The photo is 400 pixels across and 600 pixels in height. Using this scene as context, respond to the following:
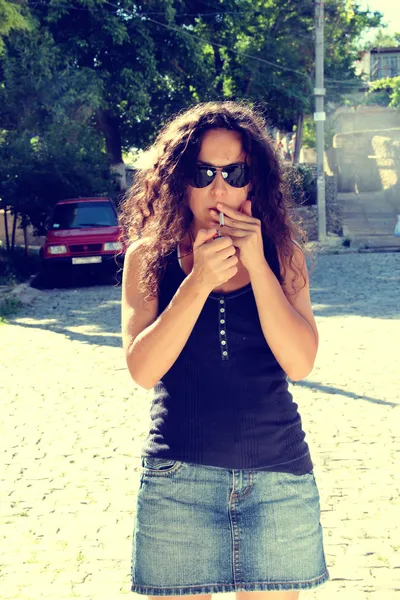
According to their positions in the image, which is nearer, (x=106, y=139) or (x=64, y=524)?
(x=64, y=524)

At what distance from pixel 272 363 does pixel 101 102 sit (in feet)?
84.4

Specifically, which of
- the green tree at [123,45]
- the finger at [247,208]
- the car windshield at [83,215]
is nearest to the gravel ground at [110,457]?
the finger at [247,208]

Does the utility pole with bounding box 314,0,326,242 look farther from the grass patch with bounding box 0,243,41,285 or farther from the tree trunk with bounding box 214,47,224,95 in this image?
Answer: the grass patch with bounding box 0,243,41,285

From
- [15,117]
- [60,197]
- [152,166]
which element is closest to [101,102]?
[15,117]

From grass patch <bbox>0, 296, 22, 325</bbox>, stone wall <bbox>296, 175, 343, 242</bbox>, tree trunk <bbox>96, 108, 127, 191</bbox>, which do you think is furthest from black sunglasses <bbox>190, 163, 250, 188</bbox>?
tree trunk <bbox>96, 108, 127, 191</bbox>

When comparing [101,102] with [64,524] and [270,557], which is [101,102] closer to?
[64,524]

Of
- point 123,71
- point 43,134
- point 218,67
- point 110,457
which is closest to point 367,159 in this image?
point 218,67

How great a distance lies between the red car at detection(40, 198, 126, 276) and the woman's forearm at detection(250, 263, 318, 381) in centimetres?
1610

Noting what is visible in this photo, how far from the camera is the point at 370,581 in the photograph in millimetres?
4141

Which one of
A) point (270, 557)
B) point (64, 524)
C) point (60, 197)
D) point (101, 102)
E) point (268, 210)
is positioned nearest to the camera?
point (270, 557)

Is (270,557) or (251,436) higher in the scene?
(251,436)

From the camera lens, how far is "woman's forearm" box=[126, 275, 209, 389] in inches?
89.7

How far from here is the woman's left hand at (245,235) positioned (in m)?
2.28

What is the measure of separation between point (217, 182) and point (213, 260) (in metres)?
0.26
